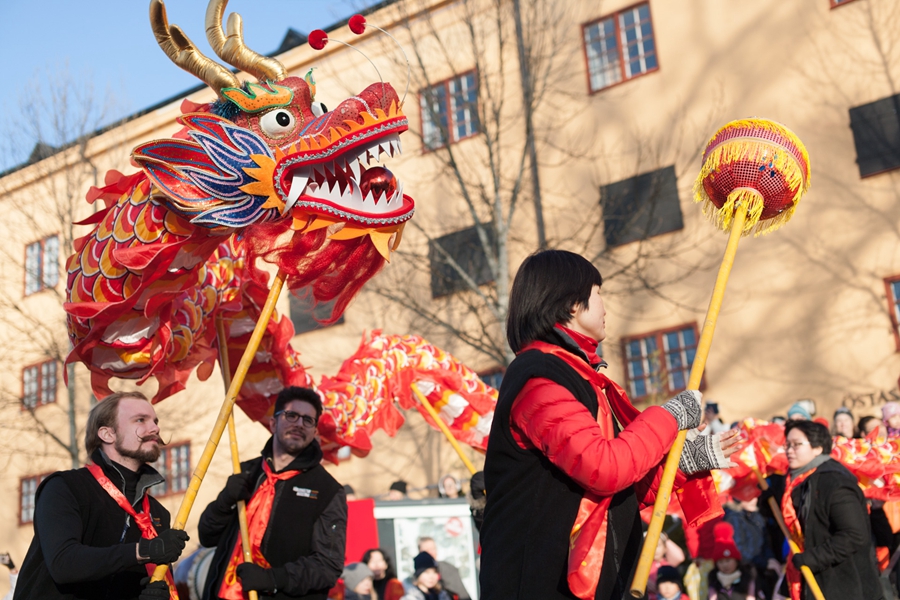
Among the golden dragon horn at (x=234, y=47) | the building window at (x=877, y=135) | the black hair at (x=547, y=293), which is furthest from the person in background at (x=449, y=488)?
the black hair at (x=547, y=293)

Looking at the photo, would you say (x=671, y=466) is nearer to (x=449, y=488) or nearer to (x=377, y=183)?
(x=377, y=183)

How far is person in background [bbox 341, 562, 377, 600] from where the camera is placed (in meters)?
8.34

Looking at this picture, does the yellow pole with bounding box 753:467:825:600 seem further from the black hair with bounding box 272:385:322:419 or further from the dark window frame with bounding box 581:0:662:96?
the dark window frame with bounding box 581:0:662:96

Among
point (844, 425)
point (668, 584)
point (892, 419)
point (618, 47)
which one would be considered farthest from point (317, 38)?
point (618, 47)

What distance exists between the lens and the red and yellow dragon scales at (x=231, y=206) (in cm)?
438

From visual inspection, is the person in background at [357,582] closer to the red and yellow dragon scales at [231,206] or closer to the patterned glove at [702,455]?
the red and yellow dragon scales at [231,206]

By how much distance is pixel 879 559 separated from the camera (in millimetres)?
7020

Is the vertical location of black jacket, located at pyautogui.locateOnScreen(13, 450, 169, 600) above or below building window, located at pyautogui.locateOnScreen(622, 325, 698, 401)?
below

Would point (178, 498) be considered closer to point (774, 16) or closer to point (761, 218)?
point (774, 16)

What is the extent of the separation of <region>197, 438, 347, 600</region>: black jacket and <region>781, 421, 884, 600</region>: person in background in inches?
99.0

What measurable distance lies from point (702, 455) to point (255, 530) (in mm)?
2646

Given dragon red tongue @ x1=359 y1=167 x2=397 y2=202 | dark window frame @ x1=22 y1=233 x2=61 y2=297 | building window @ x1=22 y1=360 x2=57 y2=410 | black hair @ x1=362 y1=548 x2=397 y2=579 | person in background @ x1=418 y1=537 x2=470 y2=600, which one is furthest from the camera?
building window @ x1=22 y1=360 x2=57 y2=410

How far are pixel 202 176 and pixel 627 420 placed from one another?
7.92ft

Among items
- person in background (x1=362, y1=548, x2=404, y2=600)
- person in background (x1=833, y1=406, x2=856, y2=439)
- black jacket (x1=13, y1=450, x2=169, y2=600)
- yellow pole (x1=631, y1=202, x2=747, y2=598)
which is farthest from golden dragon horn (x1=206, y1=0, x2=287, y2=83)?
person in background (x1=833, y1=406, x2=856, y2=439)
